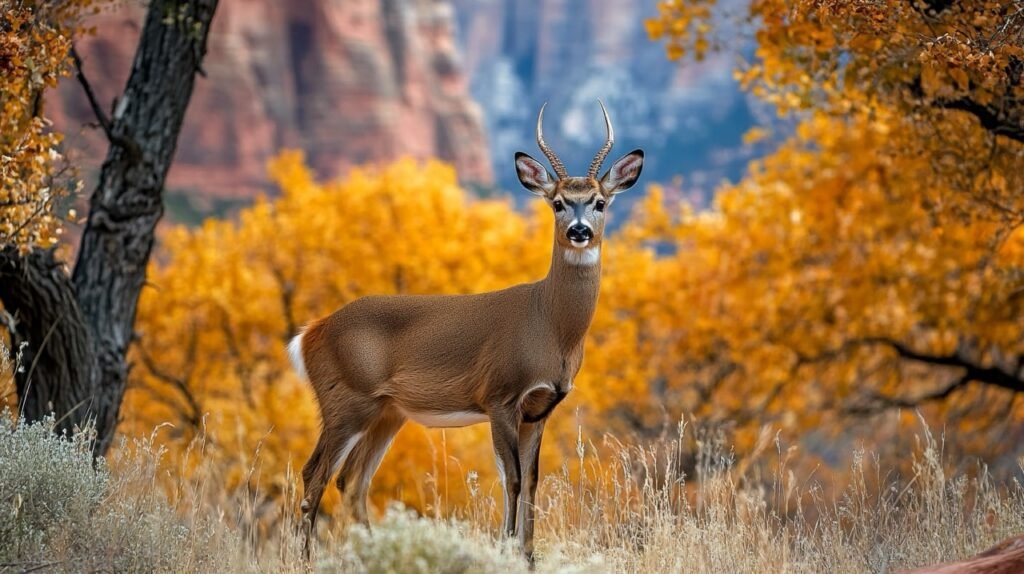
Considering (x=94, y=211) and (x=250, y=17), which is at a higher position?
(x=250, y=17)

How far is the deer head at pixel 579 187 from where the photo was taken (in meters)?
5.92

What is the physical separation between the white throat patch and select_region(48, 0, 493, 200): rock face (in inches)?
3509

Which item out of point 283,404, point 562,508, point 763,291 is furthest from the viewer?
point 283,404

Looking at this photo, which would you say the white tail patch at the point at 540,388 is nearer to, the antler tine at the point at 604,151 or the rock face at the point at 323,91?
the antler tine at the point at 604,151

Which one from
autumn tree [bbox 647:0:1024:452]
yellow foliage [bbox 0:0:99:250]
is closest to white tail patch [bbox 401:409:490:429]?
yellow foliage [bbox 0:0:99:250]

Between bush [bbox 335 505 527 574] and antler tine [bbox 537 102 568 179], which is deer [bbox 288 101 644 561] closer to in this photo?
antler tine [bbox 537 102 568 179]

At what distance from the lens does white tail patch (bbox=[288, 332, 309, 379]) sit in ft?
22.8

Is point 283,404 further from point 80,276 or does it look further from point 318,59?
point 318,59

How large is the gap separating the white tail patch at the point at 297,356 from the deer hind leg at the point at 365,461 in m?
0.50

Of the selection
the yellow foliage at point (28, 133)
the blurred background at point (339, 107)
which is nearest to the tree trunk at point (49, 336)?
the yellow foliage at point (28, 133)

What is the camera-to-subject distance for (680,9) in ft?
29.6

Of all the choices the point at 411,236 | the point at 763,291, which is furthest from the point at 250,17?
the point at 763,291

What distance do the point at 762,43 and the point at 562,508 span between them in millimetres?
3897

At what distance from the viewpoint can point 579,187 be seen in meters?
6.00
